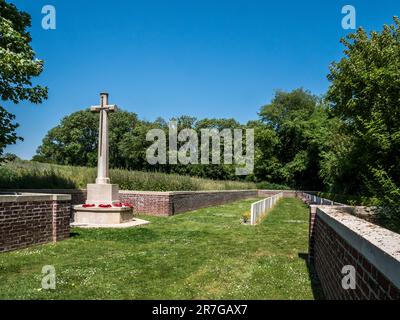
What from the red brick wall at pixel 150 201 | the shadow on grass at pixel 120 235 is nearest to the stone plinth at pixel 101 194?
the shadow on grass at pixel 120 235

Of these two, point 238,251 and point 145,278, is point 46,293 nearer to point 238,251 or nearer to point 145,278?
point 145,278

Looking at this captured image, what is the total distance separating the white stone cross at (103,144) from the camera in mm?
14820

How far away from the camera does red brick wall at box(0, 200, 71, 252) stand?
326 inches

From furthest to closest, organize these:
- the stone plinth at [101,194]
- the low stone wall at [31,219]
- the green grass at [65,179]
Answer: the green grass at [65,179] → the stone plinth at [101,194] → the low stone wall at [31,219]

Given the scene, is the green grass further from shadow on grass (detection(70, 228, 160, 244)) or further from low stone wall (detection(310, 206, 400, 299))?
low stone wall (detection(310, 206, 400, 299))

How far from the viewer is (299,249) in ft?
31.7

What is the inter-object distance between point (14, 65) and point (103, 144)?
443cm

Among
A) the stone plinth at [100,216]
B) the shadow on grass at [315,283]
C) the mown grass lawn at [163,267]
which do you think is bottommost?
the shadow on grass at [315,283]

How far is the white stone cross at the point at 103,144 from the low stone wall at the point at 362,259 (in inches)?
411

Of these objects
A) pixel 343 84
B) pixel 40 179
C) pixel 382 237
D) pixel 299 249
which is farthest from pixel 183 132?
pixel 382 237

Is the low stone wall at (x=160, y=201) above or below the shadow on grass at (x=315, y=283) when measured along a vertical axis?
above

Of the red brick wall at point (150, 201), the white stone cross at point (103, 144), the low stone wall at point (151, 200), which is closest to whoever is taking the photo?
the white stone cross at point (103, 144)

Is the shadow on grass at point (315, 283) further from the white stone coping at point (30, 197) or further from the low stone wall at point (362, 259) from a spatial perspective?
the white stone coping at point (30, 197)

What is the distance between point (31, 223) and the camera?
8977mm
